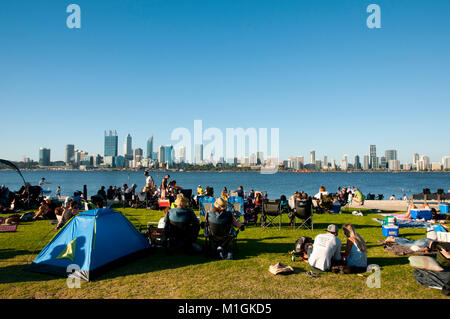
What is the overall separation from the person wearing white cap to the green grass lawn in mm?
205

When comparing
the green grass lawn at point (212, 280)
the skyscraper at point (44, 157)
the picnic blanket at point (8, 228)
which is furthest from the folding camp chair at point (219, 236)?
the skyscraper at point (44, 157)

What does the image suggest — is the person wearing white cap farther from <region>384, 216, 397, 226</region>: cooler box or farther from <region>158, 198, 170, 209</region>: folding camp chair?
<region>158, 198, 170, 209</region>: folding camp chair

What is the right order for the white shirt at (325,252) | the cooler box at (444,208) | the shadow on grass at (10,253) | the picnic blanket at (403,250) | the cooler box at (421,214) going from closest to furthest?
the white shirt at (325,252)
the shadow on grass at (10,253)
the picnic blanket at (403,250)
the cooler box at (421,214)
the cooler box at (444,208)

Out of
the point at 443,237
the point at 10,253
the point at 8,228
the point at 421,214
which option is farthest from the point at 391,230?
the point at 8,228

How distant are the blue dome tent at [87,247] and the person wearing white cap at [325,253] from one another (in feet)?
12.2

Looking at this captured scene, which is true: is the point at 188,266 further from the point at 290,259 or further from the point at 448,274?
the point at 448,274

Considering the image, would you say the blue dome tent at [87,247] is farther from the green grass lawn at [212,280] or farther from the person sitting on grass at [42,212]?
the person sitting on grass at [42,212]

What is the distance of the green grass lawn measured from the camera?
15.3 feet

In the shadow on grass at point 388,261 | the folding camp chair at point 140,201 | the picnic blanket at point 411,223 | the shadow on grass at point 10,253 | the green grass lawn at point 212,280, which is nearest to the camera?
the green grass lawn at point 212,280

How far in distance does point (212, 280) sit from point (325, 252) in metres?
2.17

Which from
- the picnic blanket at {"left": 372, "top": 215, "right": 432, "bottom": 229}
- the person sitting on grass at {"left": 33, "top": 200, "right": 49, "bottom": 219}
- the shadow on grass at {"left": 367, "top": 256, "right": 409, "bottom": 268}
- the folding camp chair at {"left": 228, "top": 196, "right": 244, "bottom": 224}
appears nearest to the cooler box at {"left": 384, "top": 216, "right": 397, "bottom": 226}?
the shadow on grass at {"left": 367, "top": 256, "right": 409, "bottom": 268}

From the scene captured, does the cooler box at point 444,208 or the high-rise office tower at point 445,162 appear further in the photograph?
the high-rise office tower at point 445,162

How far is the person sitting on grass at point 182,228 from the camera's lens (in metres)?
6.85
